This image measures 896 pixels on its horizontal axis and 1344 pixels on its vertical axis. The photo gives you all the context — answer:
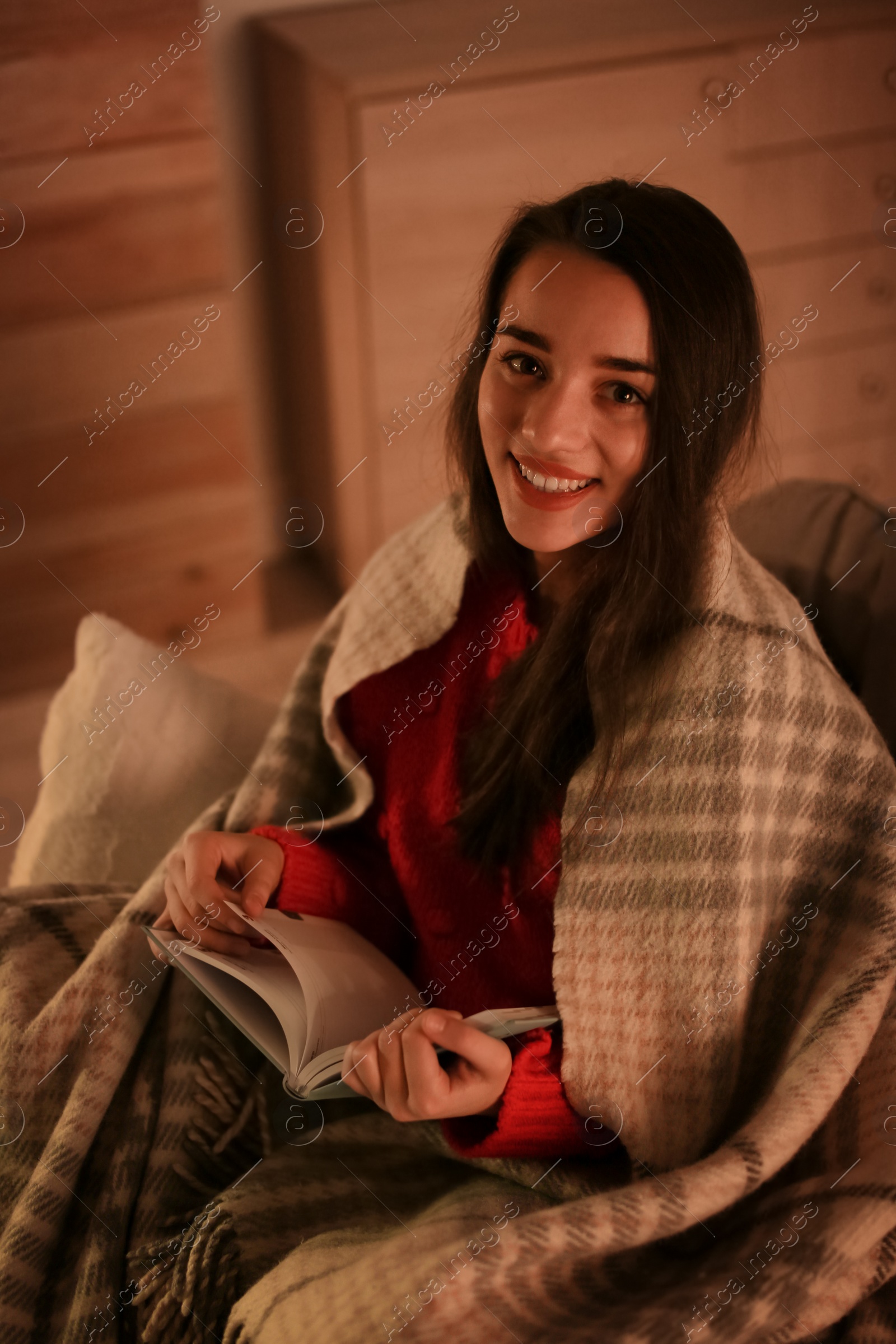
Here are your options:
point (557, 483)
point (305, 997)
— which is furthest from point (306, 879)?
point (557, 483)

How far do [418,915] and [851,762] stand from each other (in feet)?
1.29

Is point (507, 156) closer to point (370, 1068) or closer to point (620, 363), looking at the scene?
point (620, 363)

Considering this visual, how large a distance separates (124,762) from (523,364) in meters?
0.62

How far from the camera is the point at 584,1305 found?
2.45 ft

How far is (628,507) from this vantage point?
0.84 m

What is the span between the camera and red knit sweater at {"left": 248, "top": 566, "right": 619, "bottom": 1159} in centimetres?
84

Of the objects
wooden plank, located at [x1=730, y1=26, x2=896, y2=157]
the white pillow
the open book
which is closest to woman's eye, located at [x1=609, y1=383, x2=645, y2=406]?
the open book

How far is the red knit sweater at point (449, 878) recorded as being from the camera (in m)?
0.84

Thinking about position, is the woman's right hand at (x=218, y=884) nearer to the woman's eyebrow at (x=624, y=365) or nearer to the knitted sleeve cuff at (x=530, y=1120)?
the knitted sleeve cuff at (x=530, y=1120)

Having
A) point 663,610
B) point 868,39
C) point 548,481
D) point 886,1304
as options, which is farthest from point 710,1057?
point 868,39

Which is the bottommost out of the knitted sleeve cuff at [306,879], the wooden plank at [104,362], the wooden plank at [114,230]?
the knitted sleeve cuff at [306,879]

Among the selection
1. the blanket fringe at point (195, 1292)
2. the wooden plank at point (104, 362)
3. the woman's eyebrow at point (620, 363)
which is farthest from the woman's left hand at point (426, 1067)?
the wooden plank at point (104, 362)

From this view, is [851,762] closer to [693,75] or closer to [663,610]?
[663,610]

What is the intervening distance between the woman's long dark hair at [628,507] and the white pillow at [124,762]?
14.9 inches
